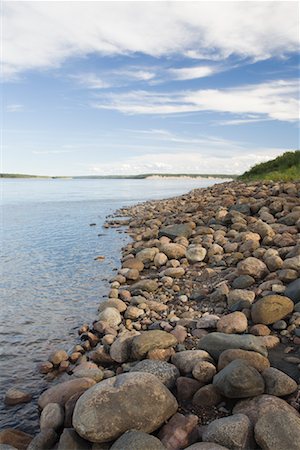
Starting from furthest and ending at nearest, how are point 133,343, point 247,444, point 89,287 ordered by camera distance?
1. point 89,287
2. point 133,343
3. point 247,444

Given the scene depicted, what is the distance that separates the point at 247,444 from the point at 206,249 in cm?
777

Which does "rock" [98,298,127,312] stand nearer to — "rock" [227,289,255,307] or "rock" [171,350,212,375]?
"rock" [227,289,255,307]

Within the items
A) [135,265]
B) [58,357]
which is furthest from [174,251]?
[58,357]

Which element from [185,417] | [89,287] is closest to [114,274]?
[89,287]

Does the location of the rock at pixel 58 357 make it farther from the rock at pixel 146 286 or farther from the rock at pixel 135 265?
the rock at pixel 135 265

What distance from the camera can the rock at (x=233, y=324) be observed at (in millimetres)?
6121

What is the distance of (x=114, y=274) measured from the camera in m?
11.2

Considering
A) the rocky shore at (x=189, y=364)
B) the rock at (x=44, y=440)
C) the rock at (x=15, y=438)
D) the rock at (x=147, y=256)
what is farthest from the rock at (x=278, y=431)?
the rock at (x=147, y=256)

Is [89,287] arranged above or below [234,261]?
below

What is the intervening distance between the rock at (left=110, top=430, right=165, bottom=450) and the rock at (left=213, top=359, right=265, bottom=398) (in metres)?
1.06

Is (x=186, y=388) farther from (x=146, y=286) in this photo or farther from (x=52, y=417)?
(x=146, y=286)

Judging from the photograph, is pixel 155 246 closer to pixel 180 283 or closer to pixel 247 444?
pixel 180 283

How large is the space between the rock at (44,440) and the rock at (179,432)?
3.68 feet

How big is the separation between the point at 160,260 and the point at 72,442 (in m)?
7.48
